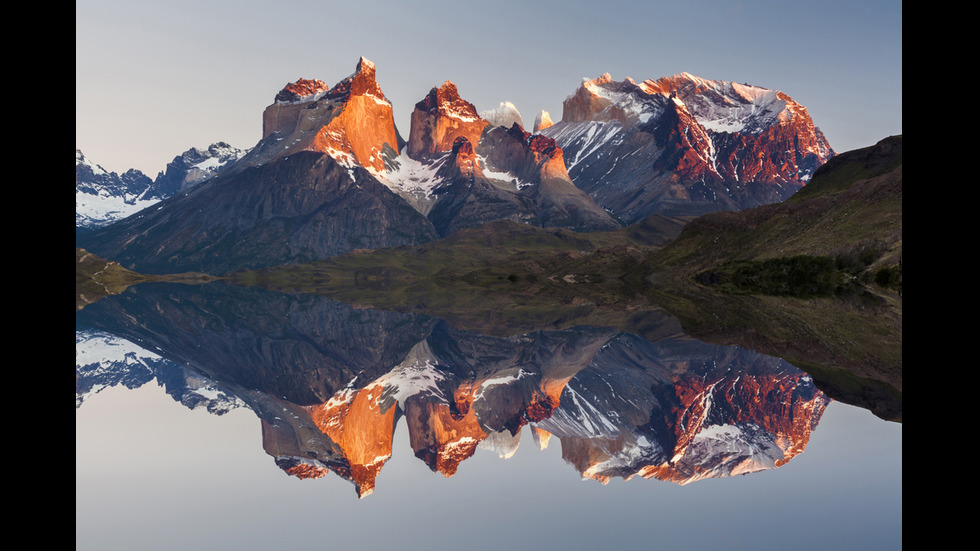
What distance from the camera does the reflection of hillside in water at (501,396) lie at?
2845cm

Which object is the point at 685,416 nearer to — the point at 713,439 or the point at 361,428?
the point at 713,439

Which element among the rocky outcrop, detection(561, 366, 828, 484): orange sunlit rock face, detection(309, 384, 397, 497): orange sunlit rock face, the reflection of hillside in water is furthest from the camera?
the reflection of hillside in water

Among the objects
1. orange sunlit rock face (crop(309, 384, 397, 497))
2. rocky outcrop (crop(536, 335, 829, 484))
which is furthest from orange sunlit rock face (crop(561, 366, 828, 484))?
orange sunlit rock face (crop(309, 384, 397, 497))

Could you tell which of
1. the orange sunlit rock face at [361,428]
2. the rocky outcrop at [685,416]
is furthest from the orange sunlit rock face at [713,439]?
the orange sunlit rock face at [361,428]

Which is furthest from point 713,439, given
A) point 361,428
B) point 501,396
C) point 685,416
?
point 361,428

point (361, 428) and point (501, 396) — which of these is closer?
point (361, 428)

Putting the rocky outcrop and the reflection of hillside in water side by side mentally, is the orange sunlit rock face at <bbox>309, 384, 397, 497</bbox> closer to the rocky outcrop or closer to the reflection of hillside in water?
the reflection of hillside in water

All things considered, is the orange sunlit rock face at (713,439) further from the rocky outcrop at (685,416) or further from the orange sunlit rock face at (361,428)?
the orange sunlit rock face at (361,428)

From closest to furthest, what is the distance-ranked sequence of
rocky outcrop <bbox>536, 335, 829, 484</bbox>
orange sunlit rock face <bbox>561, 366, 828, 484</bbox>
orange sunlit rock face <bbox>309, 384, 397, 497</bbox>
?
orange sunlit rock face <bbox>561, 366, 828, 484</bbox> → rocky outcrop <bbox>536, 335, 829, 484</bbox> → orange sunlit rock face <bbox>309, 384, 397, 497</bbox>

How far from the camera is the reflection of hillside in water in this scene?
28453 millimetres

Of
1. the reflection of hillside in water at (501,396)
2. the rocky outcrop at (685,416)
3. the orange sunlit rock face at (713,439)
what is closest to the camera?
the orange sunlit rock face at (713,439)

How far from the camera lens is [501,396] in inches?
1870

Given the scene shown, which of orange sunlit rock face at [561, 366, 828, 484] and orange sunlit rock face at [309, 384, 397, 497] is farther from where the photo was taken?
orange sunlit rock face at [309, 384, 397, 497]
